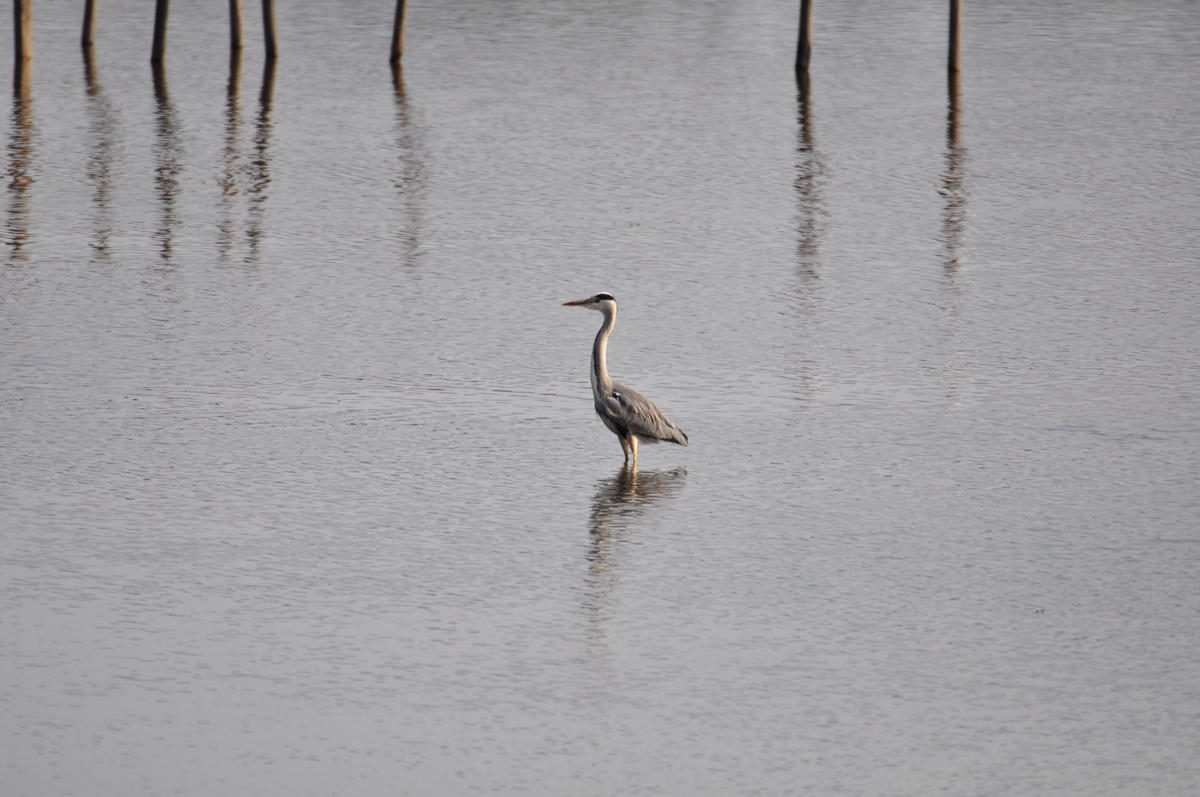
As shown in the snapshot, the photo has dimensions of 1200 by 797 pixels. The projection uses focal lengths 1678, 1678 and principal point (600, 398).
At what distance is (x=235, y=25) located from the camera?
115ft

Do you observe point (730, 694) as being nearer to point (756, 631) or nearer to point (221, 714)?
point (756, 631)

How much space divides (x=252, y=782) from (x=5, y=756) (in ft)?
3.71

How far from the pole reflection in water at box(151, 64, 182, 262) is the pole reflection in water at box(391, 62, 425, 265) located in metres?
2.60

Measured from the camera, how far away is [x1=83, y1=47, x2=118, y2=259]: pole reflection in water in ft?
61.6

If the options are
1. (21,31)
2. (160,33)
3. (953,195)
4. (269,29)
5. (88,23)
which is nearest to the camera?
(953,195)

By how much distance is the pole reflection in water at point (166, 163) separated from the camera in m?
18.8

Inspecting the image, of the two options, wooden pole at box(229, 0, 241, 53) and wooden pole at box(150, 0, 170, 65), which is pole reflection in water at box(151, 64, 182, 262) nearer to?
wooden pole at box(150, 0, 170, 65)

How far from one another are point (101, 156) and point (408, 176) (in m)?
4.42

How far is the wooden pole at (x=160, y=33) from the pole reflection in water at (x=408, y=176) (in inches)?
223

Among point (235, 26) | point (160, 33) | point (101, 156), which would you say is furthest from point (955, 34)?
point (101, 156)

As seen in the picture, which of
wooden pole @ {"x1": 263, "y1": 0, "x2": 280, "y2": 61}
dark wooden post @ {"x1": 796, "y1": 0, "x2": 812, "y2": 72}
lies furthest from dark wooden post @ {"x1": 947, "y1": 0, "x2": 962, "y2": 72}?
wooden pole @ {"x1": 263, "y1": 0, "x2": 280, "y2": 61}

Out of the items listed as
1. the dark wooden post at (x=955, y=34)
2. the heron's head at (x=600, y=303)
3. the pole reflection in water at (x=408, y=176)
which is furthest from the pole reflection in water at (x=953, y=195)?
the heron's head at (x=600, y=303)

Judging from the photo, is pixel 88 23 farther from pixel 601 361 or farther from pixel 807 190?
pixel 601 361

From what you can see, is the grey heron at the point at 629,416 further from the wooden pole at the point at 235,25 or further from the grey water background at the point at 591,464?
the wooden pole at the point at 235,25
